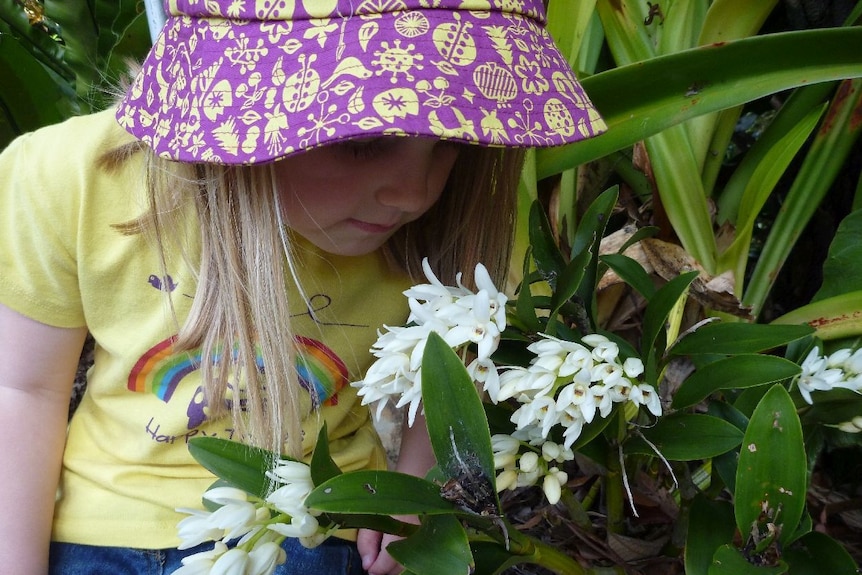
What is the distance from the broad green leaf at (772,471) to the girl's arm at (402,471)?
422 millimetres

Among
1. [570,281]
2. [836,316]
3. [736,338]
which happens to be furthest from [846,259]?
[570,281]

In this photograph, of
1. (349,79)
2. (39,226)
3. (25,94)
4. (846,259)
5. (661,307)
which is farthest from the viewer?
(25,94)

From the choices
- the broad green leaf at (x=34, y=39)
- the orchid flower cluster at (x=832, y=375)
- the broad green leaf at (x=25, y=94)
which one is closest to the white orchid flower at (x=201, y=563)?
the orchid flower cluster at (x=832, y=375)

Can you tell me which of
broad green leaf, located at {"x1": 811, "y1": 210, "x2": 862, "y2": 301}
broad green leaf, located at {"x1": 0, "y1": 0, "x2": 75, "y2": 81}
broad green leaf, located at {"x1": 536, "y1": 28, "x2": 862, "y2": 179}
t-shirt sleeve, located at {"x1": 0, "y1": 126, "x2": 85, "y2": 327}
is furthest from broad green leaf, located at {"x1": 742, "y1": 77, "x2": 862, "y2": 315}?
broad green leaf, located at {"x1": 0, "y1": 0, "x2": 75, "y2": 81}

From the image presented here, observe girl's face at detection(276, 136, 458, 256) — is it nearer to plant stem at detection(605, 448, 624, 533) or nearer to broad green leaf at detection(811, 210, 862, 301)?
plant stem at detection(605, 448, 624, 533)

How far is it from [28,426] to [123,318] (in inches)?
6.0

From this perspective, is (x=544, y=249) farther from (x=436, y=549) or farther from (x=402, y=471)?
(x=402, y=471)

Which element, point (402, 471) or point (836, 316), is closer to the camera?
point (836, 316)

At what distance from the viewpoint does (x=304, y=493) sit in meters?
0.50

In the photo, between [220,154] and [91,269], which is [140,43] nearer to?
[91,269]

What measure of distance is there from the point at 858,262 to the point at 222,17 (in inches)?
29.0

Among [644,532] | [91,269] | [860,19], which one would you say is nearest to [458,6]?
[91,269]

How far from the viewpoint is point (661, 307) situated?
564mm

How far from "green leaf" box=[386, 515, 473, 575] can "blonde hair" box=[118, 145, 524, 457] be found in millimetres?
211
